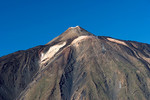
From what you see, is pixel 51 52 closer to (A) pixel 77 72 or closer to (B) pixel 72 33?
(A) pixel 77 72

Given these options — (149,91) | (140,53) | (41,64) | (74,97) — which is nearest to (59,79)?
(74,97)

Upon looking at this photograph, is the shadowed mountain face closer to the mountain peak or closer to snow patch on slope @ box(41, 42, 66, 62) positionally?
snow patch on slope @ box(41, 42, 66, 62)

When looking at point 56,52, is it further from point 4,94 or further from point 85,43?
point 4,94

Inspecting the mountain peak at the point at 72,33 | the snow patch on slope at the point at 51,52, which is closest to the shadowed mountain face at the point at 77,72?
the snow patch on slope at the point at 51,52

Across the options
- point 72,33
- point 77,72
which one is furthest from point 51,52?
point 72,33

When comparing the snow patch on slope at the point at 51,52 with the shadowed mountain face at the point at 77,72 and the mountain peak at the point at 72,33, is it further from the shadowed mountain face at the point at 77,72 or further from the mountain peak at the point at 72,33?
the mountain peak at the point at 72,33
